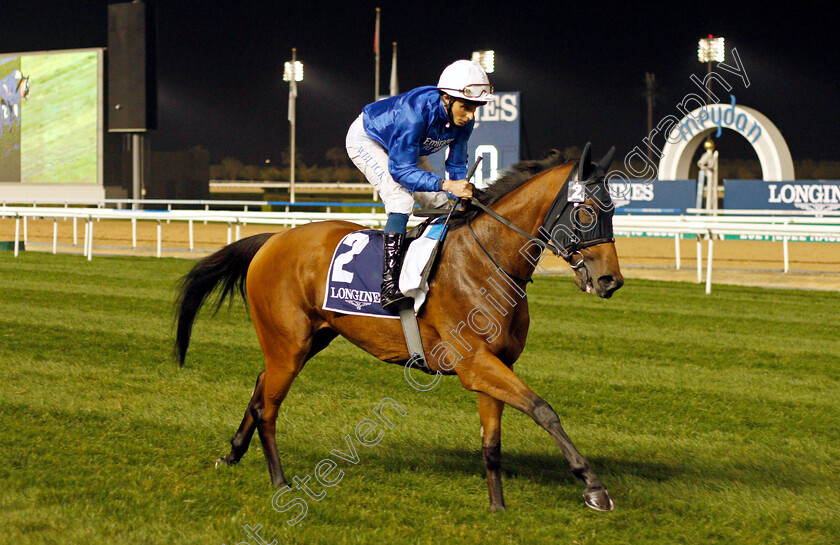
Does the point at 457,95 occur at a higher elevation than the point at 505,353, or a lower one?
higher

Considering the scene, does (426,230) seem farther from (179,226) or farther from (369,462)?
(179,226)

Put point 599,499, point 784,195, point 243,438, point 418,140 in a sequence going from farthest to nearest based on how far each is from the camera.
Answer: point 784,195 < point 243,438 < point 418,140 < point 599,499

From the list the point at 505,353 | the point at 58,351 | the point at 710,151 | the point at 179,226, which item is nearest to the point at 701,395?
the point at 505,353

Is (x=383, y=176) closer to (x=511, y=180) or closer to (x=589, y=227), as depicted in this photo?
(x=511, y=180)

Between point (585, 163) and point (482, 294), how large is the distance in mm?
639

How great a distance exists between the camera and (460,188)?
11.4ft

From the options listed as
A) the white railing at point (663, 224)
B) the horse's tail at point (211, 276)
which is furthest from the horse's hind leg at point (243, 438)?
the white railing at point (663, 224)

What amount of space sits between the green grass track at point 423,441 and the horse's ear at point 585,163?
1.28m

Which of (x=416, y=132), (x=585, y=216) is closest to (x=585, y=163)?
(x=585, y=216)

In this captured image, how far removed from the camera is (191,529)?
302 cm

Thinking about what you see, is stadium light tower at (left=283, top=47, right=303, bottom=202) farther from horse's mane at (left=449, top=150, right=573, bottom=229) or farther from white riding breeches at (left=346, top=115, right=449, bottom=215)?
horse's mane at (left=449, top=150, right=573, bottom=229)

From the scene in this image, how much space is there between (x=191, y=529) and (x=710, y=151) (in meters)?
17.7

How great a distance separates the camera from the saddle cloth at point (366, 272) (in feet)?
11.4

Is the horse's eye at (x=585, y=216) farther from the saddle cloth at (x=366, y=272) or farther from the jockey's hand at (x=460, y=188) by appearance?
the saddle cloth at (x=366, y=272)
